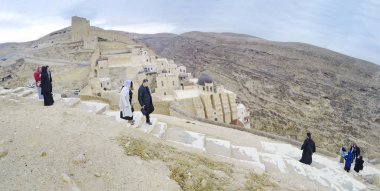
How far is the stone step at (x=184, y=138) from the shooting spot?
31.3 ft

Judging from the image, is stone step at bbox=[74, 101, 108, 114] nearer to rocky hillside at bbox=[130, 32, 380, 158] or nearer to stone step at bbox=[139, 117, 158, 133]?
stone step at bbox=[139, 117, 158, 133]

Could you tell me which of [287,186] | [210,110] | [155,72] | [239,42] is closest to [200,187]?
[287,186]

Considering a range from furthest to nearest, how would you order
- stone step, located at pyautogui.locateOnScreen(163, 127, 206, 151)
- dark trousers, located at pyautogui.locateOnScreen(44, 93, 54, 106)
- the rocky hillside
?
the rocky hillside < dark trousers, located at pyautogui.locateOnScreen(44, 93, 54, 106) < stone step, located at pyautogui.locateOnScreen(163, 127, 206, 151)

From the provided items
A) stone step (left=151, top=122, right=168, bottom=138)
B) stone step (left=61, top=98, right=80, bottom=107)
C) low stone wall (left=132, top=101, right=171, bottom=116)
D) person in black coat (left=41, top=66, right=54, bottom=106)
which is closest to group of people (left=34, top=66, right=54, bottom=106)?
person in black coat (left=41, top=66, right=54, bottom=106)

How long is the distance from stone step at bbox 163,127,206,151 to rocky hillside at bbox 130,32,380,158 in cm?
2340

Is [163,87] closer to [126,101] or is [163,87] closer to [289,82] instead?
[126,101]

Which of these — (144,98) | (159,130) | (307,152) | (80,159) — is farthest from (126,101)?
(307,152)

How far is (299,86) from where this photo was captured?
4631 centimetres

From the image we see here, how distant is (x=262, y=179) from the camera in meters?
7.28

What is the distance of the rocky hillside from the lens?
3425cm

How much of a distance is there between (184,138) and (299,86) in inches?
1556

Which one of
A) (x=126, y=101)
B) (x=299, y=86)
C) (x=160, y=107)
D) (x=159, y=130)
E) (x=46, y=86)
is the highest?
(x=46, y=86)

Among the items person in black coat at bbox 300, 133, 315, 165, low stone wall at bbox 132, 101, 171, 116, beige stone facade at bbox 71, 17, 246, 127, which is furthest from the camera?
beige stone facade at bbox 71, 17, 246, 127

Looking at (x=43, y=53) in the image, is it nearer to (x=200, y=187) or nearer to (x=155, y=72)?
(x=155, y=72)
